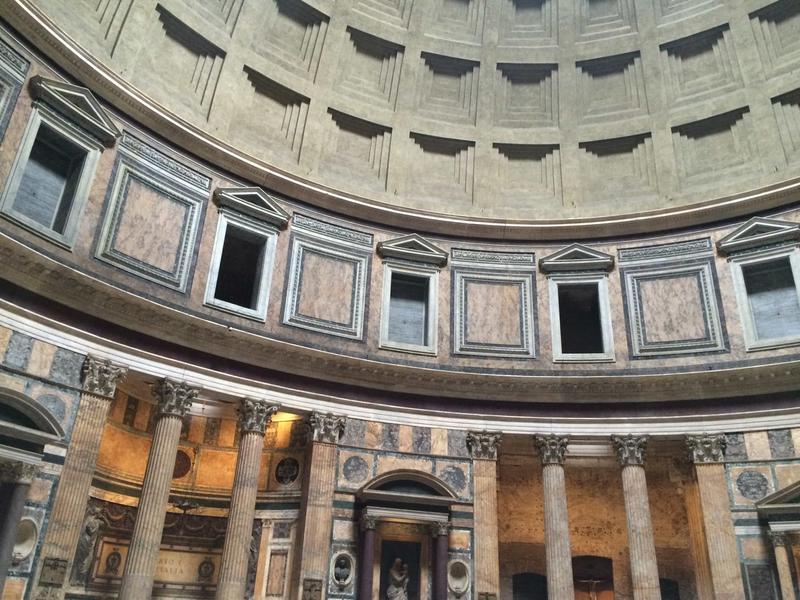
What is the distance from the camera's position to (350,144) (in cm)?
2000

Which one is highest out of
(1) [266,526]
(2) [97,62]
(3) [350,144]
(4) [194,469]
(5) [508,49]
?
(5) [508,49]

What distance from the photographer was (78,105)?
569 inches

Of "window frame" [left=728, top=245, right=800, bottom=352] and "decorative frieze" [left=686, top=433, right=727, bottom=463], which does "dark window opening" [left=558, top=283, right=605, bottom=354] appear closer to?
"window frame" [left=728, top=245, right=800, bottom=352]

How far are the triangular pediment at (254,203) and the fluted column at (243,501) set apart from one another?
480 centimetres

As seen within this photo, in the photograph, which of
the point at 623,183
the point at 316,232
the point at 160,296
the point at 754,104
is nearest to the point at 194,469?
the point at 160,296

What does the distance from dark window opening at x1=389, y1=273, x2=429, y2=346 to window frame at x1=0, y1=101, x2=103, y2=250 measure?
8.03m

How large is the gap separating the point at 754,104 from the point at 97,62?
1711cm

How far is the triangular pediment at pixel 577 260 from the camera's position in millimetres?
18703

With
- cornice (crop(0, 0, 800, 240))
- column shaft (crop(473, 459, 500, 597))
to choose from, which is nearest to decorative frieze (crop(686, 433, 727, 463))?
column shaft (crop(473, 459, 500, 597))

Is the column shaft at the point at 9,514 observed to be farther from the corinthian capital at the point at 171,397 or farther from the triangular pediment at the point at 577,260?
the triangular pediment at the point at 577,260

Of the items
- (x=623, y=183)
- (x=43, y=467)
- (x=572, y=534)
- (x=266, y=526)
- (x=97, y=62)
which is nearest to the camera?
(x=43, y=467)

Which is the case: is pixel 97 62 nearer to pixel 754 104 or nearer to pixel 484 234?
pixel 484 234

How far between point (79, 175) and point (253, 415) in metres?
6.46

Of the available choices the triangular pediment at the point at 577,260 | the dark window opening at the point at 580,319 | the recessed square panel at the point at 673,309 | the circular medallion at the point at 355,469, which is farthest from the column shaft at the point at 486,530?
the triangular pediment at the point at 577,260
